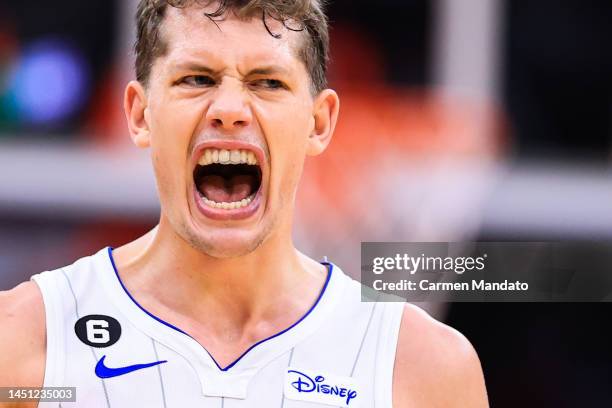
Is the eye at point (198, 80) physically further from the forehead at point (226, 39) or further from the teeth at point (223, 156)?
the teeth at point (223, 156)

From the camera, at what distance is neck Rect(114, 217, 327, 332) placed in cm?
383

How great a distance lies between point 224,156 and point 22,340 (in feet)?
2.87

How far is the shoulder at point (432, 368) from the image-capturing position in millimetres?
3766

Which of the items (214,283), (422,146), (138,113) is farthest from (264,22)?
(422,146)

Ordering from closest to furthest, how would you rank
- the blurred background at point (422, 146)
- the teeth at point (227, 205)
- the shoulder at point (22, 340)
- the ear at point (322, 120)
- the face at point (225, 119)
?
the shoulder at point (22, 340)
the face at point (225, 119)
the teeth at point (227, 205)
the ear at point (322, 120)
the blurred background at point (422, 146)

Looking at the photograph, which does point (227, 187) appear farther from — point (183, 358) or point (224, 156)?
point (183, 358)

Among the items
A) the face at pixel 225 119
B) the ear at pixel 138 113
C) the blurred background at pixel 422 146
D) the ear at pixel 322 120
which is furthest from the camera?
the blurred background at pixel 422 146

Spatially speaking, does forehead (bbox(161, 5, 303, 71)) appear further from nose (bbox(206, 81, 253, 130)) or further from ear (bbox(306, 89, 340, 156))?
ear (bbox(306, 89, 340, 156))

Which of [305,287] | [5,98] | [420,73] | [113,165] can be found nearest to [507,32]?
[420,73]

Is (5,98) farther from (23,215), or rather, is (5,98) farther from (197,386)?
(197,386)

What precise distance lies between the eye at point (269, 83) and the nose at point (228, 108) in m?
0.08

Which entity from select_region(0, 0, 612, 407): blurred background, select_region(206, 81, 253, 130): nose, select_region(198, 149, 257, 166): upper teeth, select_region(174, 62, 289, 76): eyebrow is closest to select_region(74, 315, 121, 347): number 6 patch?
select_region(198, 149, 257, 166): upper teeth

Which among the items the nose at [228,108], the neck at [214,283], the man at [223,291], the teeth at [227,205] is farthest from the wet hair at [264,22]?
the neck at [214,283]

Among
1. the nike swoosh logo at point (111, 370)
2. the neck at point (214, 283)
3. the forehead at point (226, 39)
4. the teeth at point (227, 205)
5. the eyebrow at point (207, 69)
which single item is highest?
the forehead at point (226, 39)
